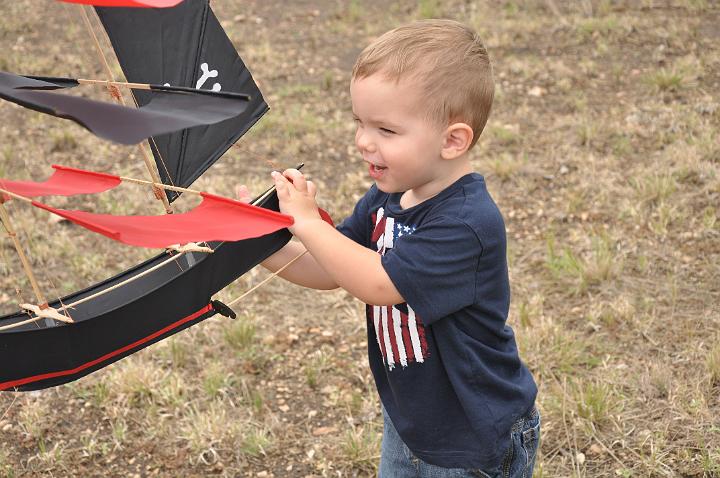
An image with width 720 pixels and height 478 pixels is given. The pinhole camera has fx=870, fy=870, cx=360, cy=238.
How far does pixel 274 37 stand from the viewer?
24.1 ft

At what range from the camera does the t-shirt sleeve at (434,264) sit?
1.77m

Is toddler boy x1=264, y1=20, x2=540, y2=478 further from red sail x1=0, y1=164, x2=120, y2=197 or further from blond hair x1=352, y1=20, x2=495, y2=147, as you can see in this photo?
red sail x1=0, y1=164, x2=120, y2=197

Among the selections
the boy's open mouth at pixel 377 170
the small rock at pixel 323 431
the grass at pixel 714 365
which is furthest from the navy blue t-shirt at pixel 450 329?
the grass at pixel 714 365

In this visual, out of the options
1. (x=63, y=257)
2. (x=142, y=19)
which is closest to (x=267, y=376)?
(x=63, y=257)

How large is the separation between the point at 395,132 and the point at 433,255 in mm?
269

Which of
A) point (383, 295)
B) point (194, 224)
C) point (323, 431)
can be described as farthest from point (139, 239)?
point (323, 431)

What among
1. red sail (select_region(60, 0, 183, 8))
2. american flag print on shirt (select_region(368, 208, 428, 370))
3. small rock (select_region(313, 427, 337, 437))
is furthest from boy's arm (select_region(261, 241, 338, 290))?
small rock (select_region(313, 427, 337, 437))

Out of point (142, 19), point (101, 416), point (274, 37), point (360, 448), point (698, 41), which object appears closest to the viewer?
point (142, 19)

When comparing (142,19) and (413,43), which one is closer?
(413,43)

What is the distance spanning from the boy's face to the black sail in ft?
1.54

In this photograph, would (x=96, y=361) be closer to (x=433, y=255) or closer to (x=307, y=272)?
(x=307, y=272)

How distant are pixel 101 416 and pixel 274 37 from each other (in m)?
4.70

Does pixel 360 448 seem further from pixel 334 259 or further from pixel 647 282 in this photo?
pixel 647 282

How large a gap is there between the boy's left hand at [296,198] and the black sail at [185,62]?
12.9 inches
